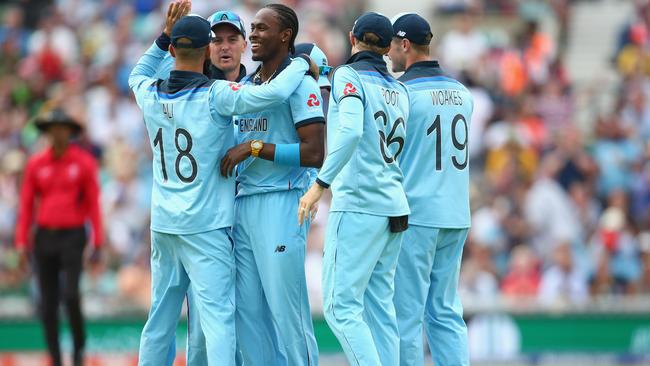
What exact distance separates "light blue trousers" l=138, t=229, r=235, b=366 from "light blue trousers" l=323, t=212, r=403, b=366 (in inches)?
27.9

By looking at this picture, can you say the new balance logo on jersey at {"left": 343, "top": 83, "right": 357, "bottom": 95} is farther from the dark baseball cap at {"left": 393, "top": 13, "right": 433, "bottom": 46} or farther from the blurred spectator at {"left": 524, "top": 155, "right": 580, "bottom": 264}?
the blurred spectator at {"left": 524, "top": 155, "right": 580, "bottom": 264}

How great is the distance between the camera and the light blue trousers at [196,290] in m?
9.24

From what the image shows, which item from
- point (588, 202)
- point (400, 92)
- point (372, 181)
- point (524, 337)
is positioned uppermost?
point (400, 92)

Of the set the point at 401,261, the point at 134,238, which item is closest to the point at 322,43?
the point at 134,238

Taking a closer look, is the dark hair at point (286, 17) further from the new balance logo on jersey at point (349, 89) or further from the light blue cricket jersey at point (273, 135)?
the new balance logo on jersey at point (349, 89)

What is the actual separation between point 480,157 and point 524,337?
151 inches

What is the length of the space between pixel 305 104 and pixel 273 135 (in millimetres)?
360

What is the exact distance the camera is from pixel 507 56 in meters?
21.0

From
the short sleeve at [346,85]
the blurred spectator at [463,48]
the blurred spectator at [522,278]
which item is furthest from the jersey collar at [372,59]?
the blurred spectator at [463,48]

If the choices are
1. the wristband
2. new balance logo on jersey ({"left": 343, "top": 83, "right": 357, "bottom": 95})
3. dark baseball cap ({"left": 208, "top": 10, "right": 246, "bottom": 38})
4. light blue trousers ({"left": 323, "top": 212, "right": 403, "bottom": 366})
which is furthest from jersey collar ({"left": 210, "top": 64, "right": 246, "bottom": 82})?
light blue trousers ({"left": 323, "top": 212, "right": 403, "bottom": 366})

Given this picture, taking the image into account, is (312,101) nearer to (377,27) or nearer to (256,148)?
(256,148)

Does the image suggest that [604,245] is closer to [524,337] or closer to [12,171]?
[524,337]

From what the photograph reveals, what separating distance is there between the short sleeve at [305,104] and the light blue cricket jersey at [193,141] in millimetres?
137

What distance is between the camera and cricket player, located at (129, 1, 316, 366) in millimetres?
9156
